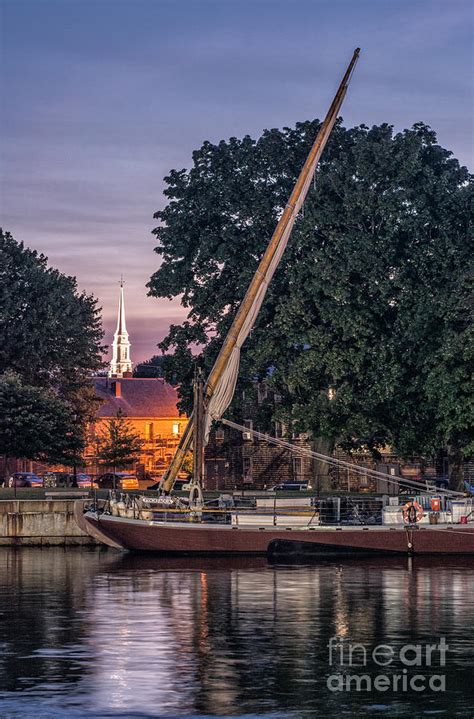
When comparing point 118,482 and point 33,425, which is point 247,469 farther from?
point 33,425

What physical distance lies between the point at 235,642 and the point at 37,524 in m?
40.7

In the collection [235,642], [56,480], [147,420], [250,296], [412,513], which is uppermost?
[147,420]

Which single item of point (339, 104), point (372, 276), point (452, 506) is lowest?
point (452, 506)

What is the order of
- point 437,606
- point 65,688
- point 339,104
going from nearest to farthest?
point 65,688
point 437,606
point 339,104

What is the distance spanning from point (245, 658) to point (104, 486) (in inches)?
3394

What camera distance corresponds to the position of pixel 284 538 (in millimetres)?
71188

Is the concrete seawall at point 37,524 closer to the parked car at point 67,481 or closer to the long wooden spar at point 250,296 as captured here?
the long wooden spar at point 250,296

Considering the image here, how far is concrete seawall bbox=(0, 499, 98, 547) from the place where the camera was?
3115 inches

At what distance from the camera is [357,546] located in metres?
71.4

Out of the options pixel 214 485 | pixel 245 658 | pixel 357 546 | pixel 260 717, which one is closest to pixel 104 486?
pixel 214 485

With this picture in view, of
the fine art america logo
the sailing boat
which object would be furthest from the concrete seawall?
the fine art america logo

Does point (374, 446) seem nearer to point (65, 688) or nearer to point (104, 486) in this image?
point (104, 486)

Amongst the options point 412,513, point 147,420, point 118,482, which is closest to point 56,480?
point 118,482

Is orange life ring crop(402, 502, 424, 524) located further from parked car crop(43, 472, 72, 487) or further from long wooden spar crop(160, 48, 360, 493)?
parked car crop(43, 472, 72, 487)
